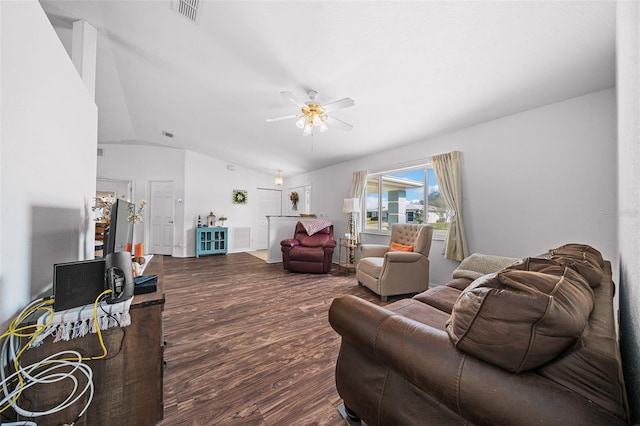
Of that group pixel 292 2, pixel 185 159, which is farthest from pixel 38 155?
pixel 185 159

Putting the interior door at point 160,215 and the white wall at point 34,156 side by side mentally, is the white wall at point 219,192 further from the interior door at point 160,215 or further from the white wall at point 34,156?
the white wall at point 34,156

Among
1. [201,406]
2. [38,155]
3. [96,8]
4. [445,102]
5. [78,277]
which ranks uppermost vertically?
[96,8]

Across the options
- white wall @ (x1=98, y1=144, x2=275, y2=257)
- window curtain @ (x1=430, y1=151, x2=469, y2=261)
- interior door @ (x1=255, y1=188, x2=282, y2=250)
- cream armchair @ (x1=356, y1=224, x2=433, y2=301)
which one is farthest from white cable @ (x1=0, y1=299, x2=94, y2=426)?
interior door @ (x1=255, y1=188, x2=282, y2=250)

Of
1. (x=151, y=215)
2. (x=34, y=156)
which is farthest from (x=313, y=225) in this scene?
(x=151, y=215)

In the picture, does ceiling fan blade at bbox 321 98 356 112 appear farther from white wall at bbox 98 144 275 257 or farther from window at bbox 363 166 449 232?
white wall at bbox 98 144 275 257

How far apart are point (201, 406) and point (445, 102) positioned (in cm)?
337

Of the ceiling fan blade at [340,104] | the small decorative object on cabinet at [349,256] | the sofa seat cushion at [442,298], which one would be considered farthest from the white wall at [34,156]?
the small decorative object on cabinet at [349,256]

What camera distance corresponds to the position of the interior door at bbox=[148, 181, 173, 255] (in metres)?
5.77

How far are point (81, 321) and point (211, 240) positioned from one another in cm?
519

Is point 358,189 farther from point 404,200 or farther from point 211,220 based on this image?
point 211,220

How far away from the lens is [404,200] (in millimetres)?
4020

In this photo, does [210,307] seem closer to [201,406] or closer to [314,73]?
[201,406]

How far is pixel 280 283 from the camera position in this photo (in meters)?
3.56

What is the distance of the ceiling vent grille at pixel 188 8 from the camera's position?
178 cm
